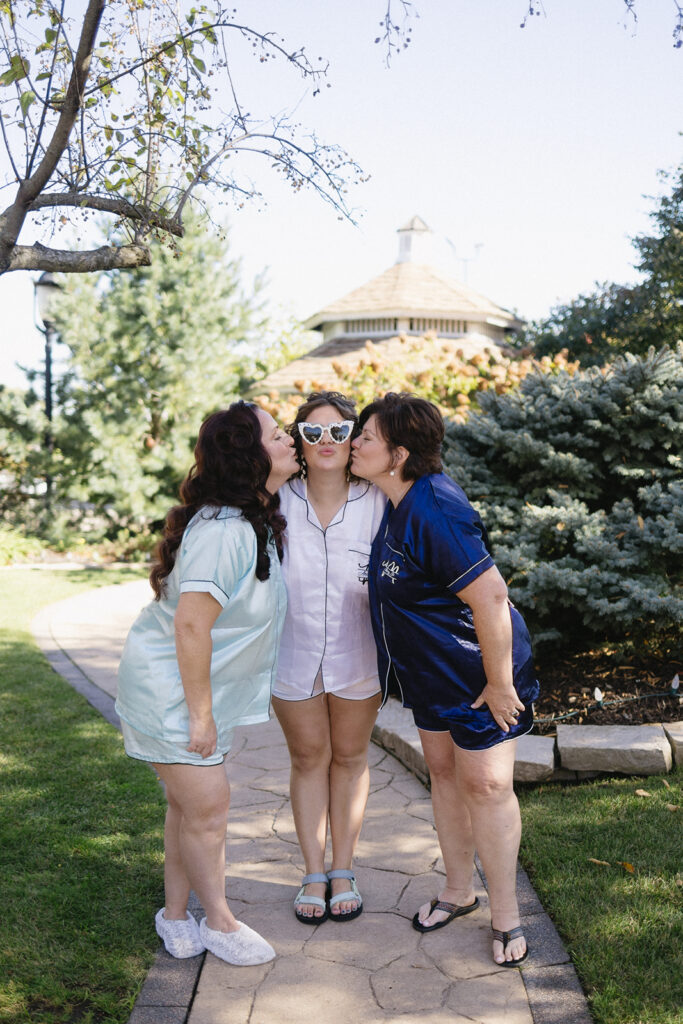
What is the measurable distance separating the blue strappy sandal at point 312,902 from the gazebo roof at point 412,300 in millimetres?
15750

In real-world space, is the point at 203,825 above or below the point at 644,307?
below

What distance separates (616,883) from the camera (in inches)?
127

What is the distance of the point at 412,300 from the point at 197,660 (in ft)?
55.0

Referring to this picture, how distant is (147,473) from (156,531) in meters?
1.10

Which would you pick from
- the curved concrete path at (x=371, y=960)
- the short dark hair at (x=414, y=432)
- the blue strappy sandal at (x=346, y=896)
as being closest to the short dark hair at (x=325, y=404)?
the short dark hair at (x=414, y=432)

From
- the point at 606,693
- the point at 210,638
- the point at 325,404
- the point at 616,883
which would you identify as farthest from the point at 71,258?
the point at 606,693

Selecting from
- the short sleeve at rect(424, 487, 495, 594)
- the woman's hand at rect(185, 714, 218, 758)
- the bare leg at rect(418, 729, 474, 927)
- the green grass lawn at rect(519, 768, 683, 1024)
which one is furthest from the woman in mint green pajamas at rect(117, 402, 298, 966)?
the green grass lawn at rect(519, 768, 683, 1024)

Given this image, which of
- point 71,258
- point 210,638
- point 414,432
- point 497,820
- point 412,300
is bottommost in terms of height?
point 497,820

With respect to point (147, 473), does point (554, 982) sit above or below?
below

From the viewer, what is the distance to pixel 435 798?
3139 millimetres

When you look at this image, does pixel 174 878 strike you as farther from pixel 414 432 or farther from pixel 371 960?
pixel 414 432

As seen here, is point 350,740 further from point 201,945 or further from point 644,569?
point 644,569

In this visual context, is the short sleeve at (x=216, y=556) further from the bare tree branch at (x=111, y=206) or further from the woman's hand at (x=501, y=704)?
the bare tree branch at (x=111, y=206)

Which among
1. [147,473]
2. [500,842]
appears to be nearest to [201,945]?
[500,842]
